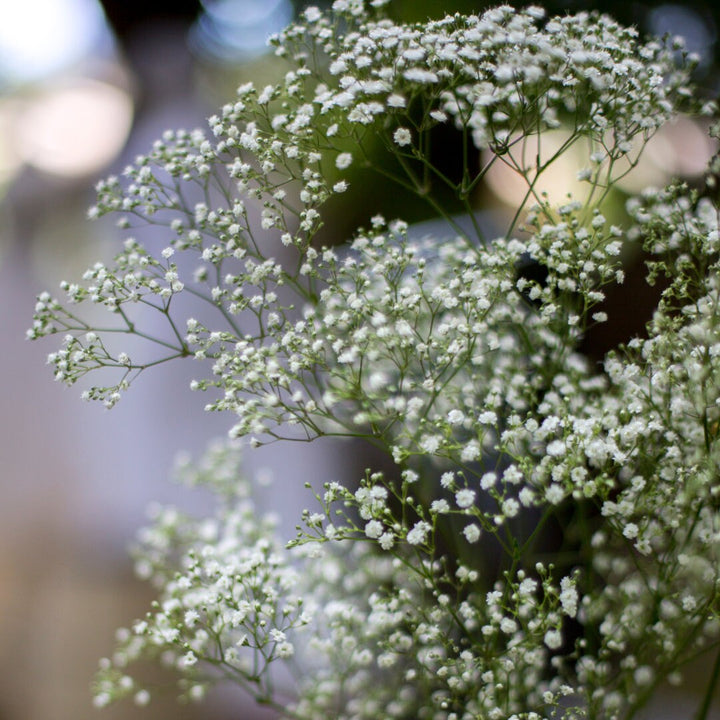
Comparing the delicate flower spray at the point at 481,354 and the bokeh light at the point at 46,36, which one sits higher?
the bokeh light at the point at 46,36

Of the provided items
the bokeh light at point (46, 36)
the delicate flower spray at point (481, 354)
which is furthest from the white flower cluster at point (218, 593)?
the bokeh light at point (46, 36)

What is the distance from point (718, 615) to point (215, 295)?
0.48 metres

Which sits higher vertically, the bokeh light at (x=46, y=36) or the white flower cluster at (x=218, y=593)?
the bokeh light at (x=46, y=36)

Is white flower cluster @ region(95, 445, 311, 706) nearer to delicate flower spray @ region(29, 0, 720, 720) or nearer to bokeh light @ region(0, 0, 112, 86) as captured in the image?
delicate flower spray @ region(29, 0, 720, 720)

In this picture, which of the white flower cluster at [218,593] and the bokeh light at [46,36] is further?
the bokeh light at [46,36]

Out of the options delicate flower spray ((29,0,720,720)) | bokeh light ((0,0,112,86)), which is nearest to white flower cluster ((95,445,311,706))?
delicate flower spray ((29,0,720,720))

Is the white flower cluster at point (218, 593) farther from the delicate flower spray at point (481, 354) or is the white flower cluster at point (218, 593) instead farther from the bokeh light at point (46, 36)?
the bokeh light at point (46, 36)

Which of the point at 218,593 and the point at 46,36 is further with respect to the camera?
the point at 46,36

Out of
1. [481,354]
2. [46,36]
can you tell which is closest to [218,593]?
[481,354]

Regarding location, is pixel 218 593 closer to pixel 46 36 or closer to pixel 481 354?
pixel 481 354

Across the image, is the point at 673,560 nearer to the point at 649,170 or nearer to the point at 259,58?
the point at 649,170

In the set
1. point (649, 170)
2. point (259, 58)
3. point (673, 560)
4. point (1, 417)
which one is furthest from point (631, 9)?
point (1, 417)

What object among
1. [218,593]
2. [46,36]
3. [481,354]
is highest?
[46,36]

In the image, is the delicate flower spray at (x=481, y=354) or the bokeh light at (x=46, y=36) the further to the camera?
the bokeh light at (x=46, y=36)
